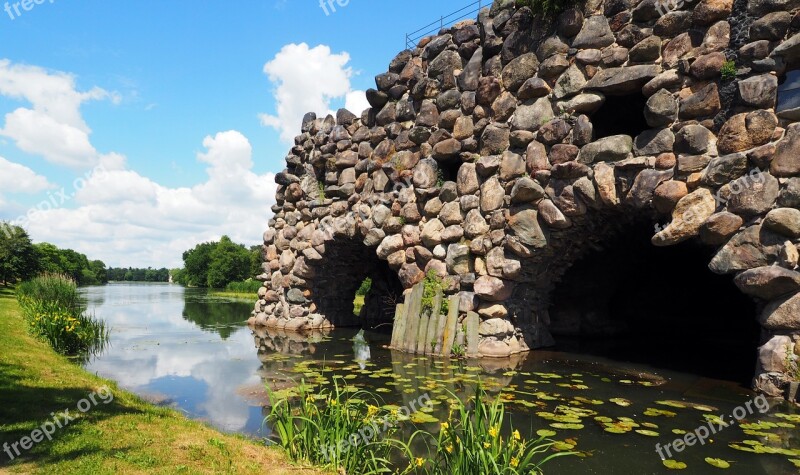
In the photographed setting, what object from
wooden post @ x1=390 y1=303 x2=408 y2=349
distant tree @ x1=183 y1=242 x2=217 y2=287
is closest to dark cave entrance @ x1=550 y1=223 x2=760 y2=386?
wooden post @ x1=390 y1=303 x2=408 y2=349

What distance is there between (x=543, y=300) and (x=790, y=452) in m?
6.23

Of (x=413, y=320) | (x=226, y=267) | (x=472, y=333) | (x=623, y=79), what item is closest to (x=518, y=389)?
(x=472, y=333)

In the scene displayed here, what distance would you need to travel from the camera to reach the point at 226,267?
2729 inches

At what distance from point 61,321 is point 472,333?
8127mm

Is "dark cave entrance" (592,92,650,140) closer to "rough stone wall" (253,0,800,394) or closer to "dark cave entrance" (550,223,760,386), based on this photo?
"rough stone wall" (253,0,800,394)

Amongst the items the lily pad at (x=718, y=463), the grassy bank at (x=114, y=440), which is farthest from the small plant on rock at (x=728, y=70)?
the grassy bank at (x=114, y=440)

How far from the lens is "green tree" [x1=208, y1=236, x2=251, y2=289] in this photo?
68688 mm

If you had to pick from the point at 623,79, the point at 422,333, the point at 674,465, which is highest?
the point at 623,79

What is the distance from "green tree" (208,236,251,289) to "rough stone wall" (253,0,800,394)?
191ft

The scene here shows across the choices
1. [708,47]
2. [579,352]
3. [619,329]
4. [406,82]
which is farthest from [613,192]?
[619,329]

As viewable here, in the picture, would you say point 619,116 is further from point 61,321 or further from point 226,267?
point 226,267

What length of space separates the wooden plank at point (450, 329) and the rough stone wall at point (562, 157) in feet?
0.88

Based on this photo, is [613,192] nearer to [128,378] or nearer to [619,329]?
[619,329]

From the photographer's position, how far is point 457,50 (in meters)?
10.8
